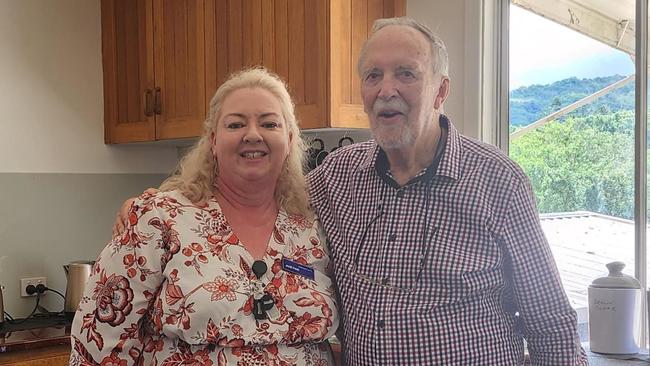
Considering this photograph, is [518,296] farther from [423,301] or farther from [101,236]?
[101,236]

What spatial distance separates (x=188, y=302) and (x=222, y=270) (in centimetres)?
9

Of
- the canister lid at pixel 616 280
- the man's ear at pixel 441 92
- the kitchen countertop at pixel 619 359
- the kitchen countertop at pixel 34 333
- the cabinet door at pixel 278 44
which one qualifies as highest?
the cabinet door at pixel 278 44

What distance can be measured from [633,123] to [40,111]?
230cm

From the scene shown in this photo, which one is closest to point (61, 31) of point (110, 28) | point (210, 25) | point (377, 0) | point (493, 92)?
point (110, 28)

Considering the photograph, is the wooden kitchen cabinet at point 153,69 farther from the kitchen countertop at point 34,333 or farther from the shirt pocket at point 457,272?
the shirt pocket at point 457,272

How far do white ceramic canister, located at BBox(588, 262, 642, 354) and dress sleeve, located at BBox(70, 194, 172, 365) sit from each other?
1.17 metres

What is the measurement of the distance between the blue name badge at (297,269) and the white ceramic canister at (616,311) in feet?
2.84

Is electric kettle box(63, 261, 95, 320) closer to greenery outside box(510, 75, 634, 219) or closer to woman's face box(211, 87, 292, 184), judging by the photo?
woman's face box(211, 87, 292, 184)

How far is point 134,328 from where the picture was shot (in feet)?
4.72

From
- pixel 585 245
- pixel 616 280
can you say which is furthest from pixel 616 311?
pixel 585 245

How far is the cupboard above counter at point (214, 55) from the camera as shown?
2.21 meters

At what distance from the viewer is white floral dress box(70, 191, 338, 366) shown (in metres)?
1.39

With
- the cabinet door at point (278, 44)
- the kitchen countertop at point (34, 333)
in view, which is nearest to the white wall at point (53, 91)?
the kitchen countertop at point (34, 333)

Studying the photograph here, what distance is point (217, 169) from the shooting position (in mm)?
1575
